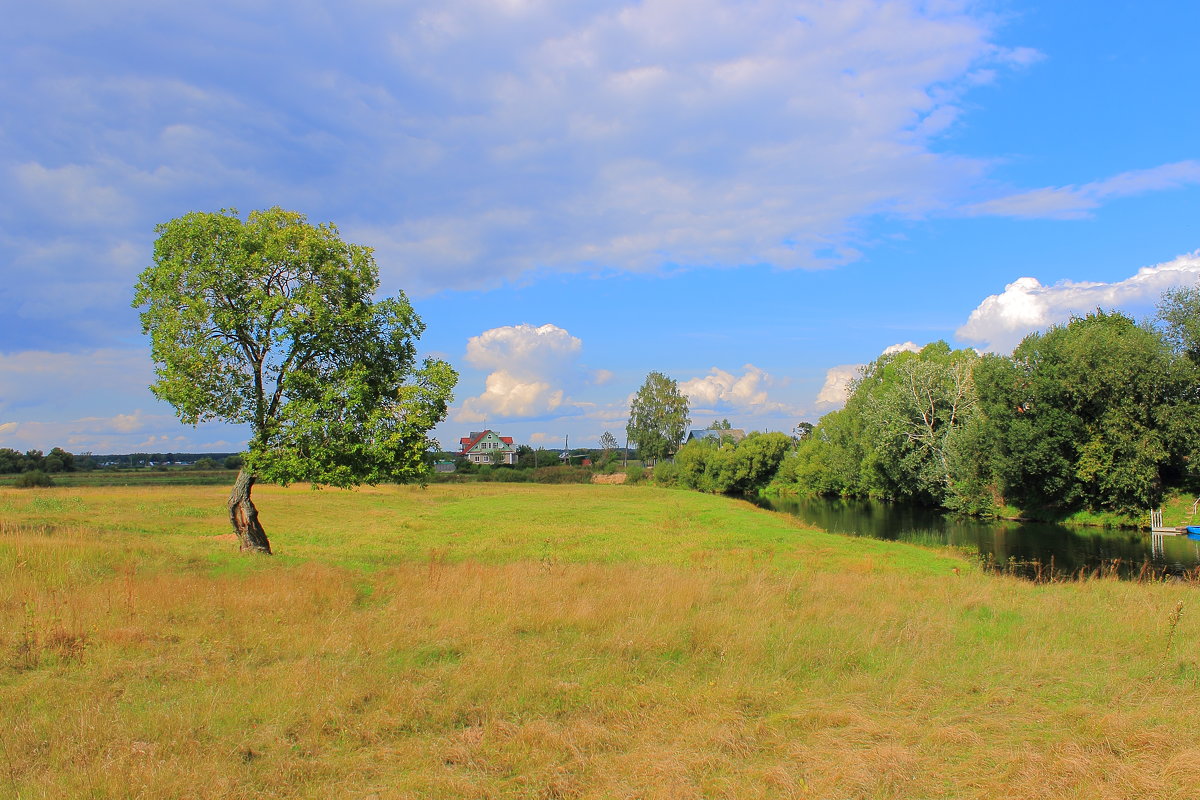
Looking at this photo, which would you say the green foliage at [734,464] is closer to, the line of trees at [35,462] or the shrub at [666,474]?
the shrub at [666,474]

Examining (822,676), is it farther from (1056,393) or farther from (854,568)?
(1056,393)

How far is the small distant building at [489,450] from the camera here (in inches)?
5655

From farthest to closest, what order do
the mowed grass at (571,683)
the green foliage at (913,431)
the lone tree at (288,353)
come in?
1. the green foliage at (913,431)
2. the lone tree at (288,353)
3. the mowed grass at (571,683)

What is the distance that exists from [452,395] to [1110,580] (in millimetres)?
18449

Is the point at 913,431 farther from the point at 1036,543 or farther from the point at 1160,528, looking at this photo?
the point at 1036,543

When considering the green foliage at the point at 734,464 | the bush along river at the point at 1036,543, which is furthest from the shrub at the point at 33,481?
the bush along river at the point at 1036,543

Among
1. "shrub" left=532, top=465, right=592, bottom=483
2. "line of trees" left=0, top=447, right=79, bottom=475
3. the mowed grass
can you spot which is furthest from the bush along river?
"line of trees" left=0, top=447, right=79, bottom=475

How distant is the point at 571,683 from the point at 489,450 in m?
140

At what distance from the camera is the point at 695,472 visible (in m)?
91.4

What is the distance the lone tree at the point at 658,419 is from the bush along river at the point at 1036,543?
1979 inches

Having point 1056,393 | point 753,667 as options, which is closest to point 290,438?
point 753,667

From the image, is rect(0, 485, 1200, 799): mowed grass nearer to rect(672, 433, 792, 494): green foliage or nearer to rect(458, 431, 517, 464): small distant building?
rect(672, 433, 792, 494): green foliage

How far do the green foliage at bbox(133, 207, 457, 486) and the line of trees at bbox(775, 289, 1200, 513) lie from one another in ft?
131

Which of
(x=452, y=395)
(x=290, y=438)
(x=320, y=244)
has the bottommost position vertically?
(x=290, y=438)
